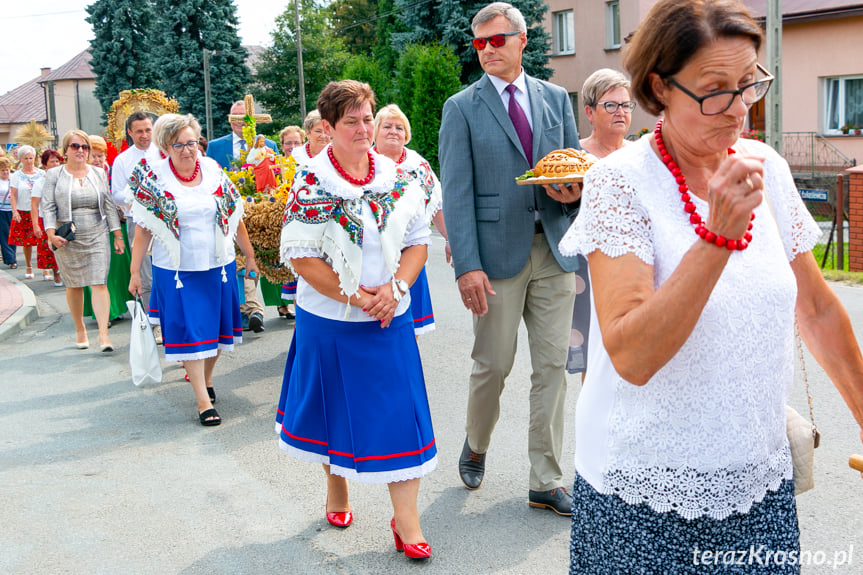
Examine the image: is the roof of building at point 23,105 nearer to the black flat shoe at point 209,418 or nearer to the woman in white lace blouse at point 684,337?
the black flat shoe at point 209,418

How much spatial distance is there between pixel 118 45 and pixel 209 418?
54.3m

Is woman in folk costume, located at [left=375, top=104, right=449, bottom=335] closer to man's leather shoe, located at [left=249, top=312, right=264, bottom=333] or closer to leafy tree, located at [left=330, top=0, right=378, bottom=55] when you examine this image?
man's leather shoe, located at [left=249, top=312, right=264, bottom=333]

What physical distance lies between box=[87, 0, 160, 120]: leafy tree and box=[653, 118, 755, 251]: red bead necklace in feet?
187

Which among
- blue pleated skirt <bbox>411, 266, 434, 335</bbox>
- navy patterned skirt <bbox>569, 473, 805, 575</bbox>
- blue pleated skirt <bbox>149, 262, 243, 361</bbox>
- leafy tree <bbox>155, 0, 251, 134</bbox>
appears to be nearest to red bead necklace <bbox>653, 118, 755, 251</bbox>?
navy patterned skirt <bbox>569, 473, 805, 575</bbox>

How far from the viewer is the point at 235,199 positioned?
22.4ft

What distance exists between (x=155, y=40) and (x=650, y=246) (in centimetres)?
5132

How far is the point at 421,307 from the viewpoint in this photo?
685 cm

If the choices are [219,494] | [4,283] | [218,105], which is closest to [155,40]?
[218,105]

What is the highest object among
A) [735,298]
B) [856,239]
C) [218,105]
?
[218,105]

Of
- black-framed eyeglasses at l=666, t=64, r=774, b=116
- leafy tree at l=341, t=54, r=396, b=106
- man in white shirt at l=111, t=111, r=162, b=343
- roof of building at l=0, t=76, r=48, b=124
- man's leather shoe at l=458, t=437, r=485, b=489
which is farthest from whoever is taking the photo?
roof of building at l=0, t=76, r=48, b=124

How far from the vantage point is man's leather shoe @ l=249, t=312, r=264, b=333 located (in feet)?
30.3

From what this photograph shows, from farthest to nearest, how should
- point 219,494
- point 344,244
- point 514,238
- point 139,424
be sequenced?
point 139,424 < point 219,494 < point 514,238 < point 344,244

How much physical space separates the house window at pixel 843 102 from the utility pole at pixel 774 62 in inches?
516

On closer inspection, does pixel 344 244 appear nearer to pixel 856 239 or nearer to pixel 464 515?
pixel 464 515
